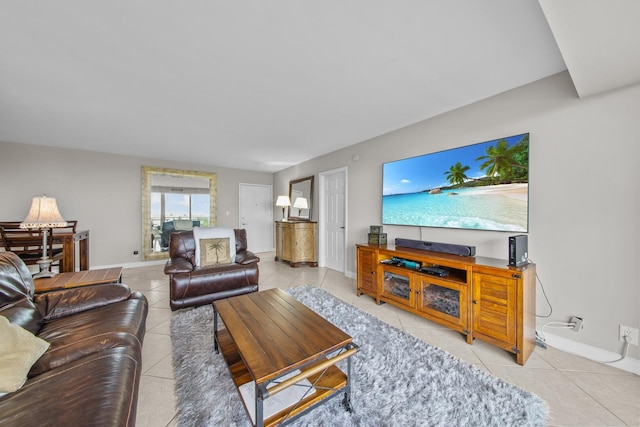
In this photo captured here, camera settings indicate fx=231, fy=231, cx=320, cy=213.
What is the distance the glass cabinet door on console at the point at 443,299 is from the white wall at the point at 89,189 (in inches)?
→ 171

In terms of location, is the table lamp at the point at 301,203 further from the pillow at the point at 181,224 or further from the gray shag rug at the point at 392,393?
the gray shag rug at the point at 392,393

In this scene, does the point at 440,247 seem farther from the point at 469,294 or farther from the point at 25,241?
the point at 25,241

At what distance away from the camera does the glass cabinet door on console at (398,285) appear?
2.43m

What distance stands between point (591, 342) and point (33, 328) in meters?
3.83

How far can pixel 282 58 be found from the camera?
174 cm

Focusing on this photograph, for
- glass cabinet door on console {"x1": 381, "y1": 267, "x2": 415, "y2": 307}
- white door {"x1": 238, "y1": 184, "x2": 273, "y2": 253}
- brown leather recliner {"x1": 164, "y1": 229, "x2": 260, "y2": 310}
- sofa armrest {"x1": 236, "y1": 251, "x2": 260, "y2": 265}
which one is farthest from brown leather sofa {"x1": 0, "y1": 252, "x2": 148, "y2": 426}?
white door {"x1": 238, "y1": 184, "x2": 273, "y2": 253}

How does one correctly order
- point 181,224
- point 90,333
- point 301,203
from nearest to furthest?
point 90,333 → point 301,203 → point 181,224

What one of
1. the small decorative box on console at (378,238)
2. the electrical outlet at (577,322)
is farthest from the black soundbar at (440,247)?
the electrical outlet at (577,322)

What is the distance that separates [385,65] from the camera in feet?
5.97

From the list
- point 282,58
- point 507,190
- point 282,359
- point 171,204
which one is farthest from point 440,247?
point 171,204

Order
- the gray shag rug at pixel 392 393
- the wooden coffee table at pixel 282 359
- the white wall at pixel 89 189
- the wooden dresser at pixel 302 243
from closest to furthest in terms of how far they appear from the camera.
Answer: the wooden coffee table at pixel 282 359 → the gray shag rug at pixel 392 393 → the white wall at pixel 89 189 → the wooden dresser at pixel 302 243

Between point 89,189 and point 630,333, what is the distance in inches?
281

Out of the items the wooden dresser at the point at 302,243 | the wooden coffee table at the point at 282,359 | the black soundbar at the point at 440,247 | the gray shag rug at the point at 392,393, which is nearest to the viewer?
the wooden coffee table at the point at 282,359

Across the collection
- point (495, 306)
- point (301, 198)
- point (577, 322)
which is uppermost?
point (301, 198)
